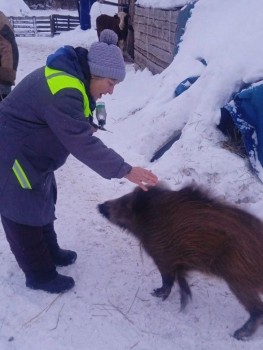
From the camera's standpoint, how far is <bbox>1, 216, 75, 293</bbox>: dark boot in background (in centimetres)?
291

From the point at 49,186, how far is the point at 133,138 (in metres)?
3.07

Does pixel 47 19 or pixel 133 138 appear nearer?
pixel 133 138

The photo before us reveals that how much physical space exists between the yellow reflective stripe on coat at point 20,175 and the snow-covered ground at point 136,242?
959 millimetres

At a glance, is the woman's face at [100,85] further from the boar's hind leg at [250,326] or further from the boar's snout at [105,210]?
the boar's hind leg at [250,326]

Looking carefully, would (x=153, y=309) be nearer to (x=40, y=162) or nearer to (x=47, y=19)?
(x=40, y=162)

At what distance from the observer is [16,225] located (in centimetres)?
287

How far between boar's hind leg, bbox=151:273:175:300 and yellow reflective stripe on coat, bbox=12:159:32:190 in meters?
1.20

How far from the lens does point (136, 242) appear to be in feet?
12.4

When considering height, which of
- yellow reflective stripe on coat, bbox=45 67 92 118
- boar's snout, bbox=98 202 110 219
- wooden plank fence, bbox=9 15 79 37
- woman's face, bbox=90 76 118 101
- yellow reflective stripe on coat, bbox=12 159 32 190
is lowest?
wooden plank fence, bbox=9 15 79 37

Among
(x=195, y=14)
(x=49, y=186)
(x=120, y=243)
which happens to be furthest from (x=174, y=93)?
(x=49, y=186)

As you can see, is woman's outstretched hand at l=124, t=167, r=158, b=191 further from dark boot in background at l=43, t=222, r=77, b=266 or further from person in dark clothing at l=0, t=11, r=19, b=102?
person in dark clothing at l=0, t=11, r=19, b=102

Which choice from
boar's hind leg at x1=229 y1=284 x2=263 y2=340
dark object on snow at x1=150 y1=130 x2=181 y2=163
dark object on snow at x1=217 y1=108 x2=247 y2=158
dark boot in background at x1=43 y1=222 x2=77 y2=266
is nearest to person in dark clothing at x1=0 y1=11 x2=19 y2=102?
dark object on snow at x1=150 y1=130 x2=181 y2=163

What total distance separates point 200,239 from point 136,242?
4.19 feet

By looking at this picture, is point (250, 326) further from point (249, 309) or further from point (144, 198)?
point (144, 198)
